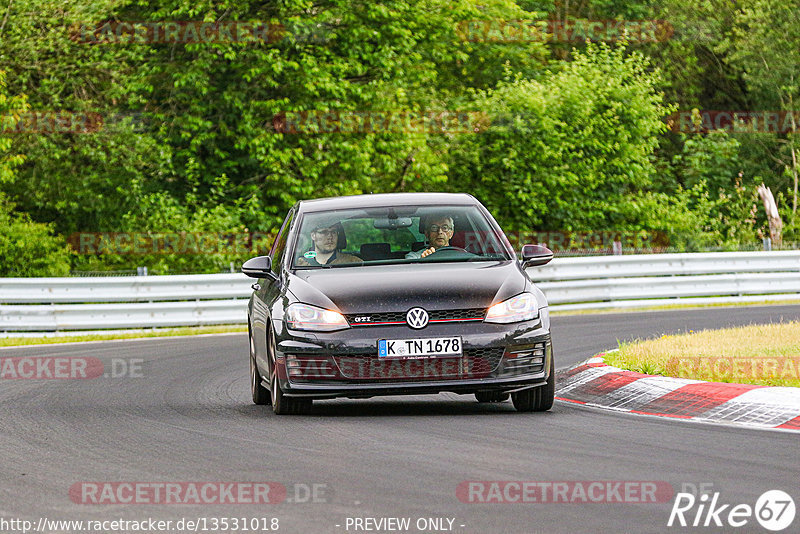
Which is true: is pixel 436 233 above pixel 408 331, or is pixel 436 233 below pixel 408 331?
above

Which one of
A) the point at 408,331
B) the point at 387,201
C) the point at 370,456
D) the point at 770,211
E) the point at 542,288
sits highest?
the point at 387,201

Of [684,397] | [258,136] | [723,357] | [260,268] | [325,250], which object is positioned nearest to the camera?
[684,397]

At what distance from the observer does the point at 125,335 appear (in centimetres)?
2195

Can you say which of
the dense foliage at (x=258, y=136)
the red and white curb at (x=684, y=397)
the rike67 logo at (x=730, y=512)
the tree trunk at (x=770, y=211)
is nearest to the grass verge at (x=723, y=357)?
the red and white curb at (x=684, y=397)

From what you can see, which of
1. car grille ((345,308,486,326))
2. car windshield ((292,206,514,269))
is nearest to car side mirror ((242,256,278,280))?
car windshield ((292,206,514,269))

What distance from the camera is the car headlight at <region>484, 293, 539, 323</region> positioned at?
9672 millimetres

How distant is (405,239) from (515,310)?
147 cm

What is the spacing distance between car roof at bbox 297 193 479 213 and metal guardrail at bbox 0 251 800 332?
11630mm

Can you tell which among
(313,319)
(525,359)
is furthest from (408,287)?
(525,359)

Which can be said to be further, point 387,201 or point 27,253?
point 27,253

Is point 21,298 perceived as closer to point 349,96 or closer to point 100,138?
point 100,138

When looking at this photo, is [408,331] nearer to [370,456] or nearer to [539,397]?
[539,397]

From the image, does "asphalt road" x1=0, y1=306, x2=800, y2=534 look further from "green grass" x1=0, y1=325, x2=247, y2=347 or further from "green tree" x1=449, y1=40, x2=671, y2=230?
"green tree" x1=449, y1=40, x2=671, y2=230

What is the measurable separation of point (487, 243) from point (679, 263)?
1548 centimetres
